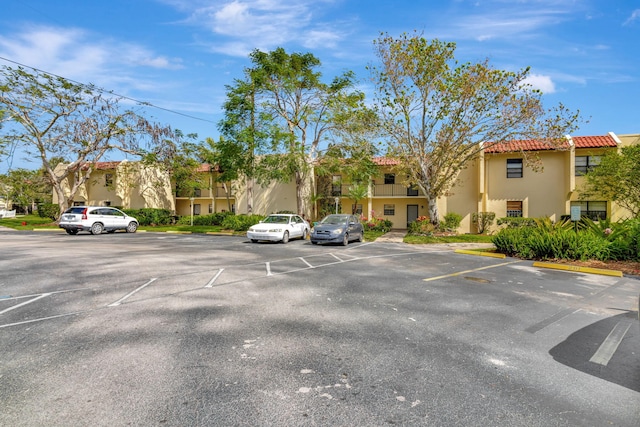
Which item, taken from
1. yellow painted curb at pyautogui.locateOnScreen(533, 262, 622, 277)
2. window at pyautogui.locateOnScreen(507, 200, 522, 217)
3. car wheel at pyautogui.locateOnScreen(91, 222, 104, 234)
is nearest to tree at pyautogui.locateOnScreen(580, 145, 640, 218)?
window at pyautogui.locateOnScreen(507, 200, 522, 217)

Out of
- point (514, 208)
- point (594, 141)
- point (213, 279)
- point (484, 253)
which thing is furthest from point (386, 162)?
point (213, 279)

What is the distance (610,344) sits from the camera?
4766 mm

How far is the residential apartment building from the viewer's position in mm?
25234

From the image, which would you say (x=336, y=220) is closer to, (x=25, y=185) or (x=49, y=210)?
(x=49, y=210)

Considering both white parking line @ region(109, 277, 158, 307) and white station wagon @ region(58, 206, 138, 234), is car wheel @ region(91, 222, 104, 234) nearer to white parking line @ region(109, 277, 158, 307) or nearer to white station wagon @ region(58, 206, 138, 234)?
white station wagon @ region(58, 206, 138, 234)

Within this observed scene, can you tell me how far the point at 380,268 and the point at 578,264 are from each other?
6.66 meters

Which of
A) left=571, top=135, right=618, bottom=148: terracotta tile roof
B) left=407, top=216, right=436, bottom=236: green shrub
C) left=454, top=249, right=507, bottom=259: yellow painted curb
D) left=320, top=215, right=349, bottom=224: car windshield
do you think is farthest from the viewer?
left=571, top=135, right=618, bottom=148: terracotta tile roof

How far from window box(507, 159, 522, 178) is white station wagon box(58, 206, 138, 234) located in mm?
27899

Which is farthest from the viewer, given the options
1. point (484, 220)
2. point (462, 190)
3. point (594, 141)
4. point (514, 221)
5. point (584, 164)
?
point (462, 190)

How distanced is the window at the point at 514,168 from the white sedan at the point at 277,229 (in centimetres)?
1683

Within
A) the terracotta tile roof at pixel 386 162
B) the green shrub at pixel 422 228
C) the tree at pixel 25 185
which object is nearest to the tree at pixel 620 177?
the green shrub at pixel 422 228

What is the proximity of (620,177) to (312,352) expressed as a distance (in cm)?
2338

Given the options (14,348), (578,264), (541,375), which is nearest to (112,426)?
(14,348)

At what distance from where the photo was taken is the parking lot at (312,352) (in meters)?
3.07
